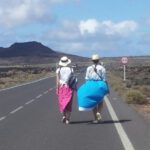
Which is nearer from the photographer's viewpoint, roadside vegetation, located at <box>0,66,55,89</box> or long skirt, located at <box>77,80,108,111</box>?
long skirt, located at <box>77,80,108,111</box>

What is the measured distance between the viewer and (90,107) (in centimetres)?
1812

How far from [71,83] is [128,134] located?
3.54 metres

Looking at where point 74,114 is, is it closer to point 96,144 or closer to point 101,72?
point 101,72

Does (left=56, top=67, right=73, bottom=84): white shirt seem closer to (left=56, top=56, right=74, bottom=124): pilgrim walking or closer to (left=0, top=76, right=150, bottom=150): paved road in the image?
(left=56, top=56, right=74, bottom=124): pilgrim walking

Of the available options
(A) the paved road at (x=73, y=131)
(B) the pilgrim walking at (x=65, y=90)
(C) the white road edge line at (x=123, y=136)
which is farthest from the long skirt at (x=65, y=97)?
(C) the white road edge line at (x=123, y=136)

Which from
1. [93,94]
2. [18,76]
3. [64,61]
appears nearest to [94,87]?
[93,94]

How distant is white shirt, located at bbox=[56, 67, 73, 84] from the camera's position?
1845cm

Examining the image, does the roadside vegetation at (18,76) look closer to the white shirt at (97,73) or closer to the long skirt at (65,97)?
the long skirt at (65,97)

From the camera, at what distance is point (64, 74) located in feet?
60.6

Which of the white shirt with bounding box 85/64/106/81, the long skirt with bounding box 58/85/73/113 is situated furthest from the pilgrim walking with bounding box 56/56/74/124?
the white shirt with bounding box 85/64/106/81

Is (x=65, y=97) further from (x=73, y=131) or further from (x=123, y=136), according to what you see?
(x=123, y=136)

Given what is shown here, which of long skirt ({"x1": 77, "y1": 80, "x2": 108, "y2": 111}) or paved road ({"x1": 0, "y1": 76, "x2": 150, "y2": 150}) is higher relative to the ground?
long skirt ({"x1": 77, "y1": 80, "x2": 108, "y2": 111})

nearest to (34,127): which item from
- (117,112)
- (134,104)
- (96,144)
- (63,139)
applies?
(63,139)

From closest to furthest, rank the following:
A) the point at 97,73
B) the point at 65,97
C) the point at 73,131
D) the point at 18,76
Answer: the point at 73,131, the point at 97,73, the point at 65,97, the point at 18,76
